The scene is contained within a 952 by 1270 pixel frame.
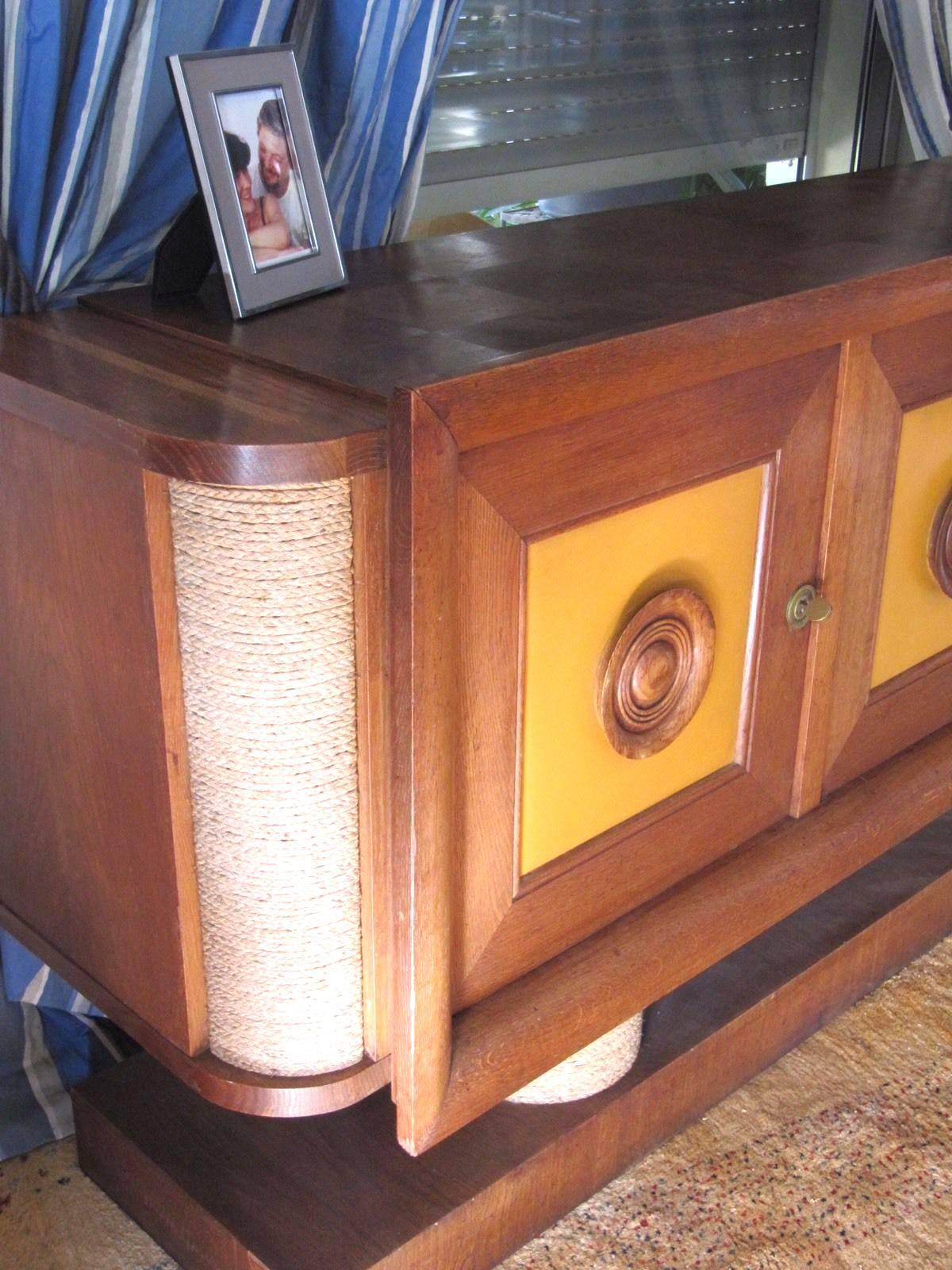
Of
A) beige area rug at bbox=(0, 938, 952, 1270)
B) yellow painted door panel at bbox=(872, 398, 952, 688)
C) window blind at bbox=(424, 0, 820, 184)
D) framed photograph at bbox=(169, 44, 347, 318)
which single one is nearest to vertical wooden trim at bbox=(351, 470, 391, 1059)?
framed photograph at bbox=(169, 44, 347, 318)

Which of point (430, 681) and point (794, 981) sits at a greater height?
point (430, 681)

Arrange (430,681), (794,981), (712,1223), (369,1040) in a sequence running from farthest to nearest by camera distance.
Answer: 1. (794,981)
2. (712,1223)
3. (369,1040)
4. (430,681)

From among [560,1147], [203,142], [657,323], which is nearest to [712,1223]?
[560,1147]

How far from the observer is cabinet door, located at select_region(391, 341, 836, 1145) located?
83 cm

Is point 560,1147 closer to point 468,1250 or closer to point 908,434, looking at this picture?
point 468,1250

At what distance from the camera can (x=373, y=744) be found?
869mm

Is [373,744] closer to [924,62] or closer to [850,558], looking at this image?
[850,558]

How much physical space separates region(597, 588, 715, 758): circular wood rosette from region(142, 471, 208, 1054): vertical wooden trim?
0.91ft

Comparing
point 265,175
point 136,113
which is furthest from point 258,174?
point 136,113

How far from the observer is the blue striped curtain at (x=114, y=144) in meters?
1.02

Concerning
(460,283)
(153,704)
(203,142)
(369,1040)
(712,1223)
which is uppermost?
(203,142)

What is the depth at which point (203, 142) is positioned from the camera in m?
0.96

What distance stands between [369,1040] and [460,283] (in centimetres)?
54

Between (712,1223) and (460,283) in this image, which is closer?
(460,283)
